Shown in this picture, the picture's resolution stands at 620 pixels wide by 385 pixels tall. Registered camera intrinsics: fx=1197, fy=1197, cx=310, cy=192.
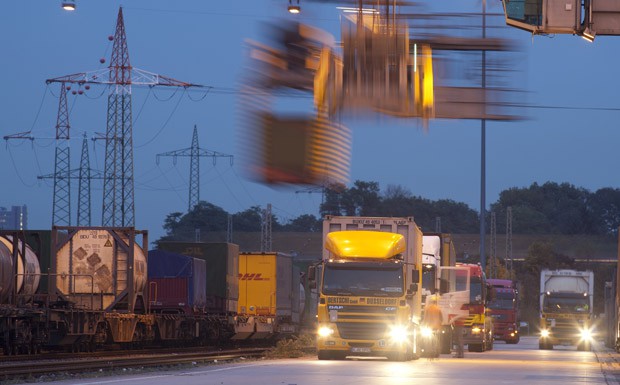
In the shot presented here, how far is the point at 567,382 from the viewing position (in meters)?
21.5

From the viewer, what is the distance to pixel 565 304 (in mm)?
61188

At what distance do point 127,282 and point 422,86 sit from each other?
30822 mm

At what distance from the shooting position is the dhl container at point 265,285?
47.2 m

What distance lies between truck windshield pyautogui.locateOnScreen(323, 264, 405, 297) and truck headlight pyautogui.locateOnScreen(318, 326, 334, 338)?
929 mm

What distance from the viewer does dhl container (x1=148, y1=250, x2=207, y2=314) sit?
42469 mm

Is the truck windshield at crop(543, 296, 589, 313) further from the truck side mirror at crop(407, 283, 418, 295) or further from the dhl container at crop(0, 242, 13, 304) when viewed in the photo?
the dhl container at crop(0, 242, 13, 304)

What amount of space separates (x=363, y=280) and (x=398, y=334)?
162cm

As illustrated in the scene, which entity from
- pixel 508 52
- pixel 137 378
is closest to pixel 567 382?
pixel 137 378

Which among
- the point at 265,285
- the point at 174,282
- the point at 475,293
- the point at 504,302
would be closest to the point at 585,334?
the point at 504,302

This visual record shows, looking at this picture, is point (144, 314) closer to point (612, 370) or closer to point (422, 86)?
point (612, 370)

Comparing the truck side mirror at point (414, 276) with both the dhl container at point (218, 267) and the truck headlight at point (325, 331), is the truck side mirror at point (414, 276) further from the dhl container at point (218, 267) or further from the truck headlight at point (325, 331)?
the dhl container at point (218, 267)

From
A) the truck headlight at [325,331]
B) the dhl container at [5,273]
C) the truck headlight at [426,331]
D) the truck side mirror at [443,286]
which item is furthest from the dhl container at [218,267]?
the truck headlight at [325,331]

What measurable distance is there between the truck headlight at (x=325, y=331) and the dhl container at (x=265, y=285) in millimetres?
16090

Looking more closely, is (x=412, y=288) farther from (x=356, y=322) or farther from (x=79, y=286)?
(x=79, y=286)
